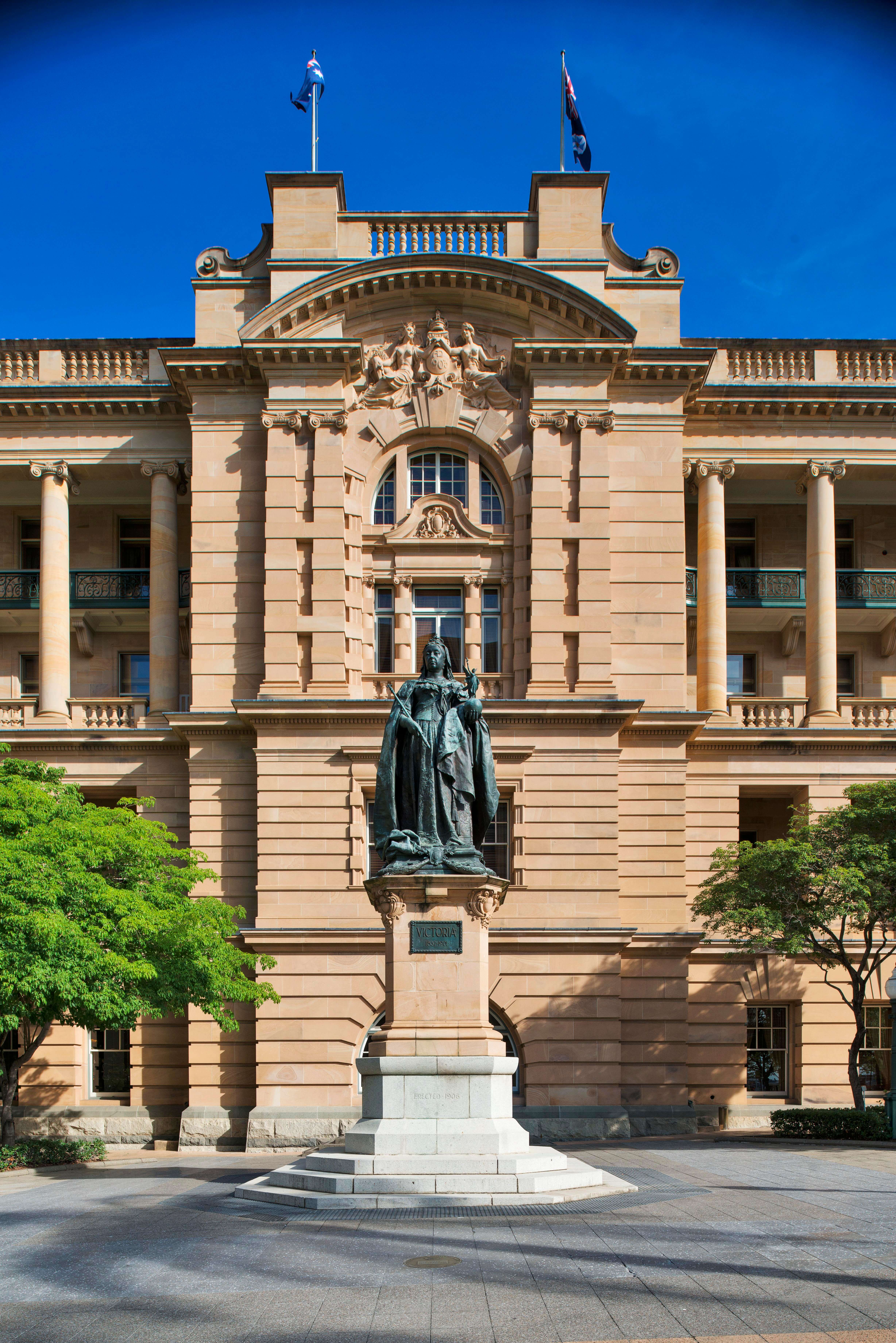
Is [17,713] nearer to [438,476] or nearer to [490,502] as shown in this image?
[438,476]

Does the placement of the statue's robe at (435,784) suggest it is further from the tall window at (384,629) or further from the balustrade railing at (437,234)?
the balustrade railing at (437,234)

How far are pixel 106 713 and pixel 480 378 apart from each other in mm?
13775

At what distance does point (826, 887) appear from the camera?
29297 mm

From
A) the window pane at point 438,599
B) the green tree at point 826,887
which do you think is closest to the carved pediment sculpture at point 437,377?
the window pane at point 438,599

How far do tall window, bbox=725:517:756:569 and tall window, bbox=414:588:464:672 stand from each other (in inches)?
398

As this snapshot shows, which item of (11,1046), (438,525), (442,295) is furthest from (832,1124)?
(442,295)

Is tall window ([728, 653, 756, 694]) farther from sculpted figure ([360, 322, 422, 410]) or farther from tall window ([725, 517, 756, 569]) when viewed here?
sculpted figure ([360, 322, 422, 410])

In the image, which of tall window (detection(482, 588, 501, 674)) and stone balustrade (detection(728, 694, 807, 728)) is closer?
tall window (detection(482, 588, 501, 674))

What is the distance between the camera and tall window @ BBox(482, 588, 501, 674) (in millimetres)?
34219

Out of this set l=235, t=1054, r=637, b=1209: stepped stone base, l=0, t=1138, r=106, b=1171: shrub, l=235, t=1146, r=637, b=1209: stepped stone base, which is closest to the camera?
l=235, t=1146, r=637, b=1209: stepped stone base

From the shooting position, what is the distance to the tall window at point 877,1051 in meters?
34.9

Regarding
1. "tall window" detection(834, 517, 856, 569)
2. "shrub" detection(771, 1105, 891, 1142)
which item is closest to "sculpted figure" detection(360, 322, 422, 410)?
"tall window" detection(834, 517, 856, 569)

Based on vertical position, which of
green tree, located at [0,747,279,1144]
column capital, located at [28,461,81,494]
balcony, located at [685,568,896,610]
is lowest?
green tree, located at [0,747,279,1144]

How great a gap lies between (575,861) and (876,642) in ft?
44.0
